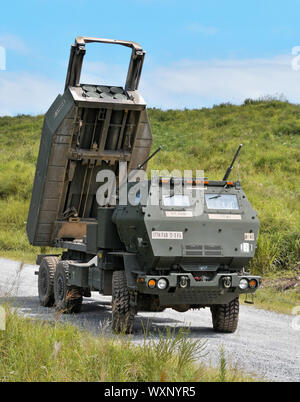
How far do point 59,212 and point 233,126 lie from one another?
107 feet

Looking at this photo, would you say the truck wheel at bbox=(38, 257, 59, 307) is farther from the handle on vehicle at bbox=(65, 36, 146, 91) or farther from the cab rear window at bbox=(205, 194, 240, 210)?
the cab rear window at bbox=(205, 194, 240, 210)

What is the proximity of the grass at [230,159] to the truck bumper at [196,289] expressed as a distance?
314 cm

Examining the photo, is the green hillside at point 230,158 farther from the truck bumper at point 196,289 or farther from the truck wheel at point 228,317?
the truck bumper at point 196,289

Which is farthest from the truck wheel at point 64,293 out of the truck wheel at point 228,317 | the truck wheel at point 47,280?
the truck wheel at point 228,317

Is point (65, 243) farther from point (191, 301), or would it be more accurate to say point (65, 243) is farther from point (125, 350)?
point (125, 350)

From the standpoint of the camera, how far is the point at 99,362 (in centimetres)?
669

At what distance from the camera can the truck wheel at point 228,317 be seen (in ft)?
35.1

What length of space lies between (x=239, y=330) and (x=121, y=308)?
2.13 meters

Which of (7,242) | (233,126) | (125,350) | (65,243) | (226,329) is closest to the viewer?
(125,350)

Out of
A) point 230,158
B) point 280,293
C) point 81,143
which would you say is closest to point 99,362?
point 81,143

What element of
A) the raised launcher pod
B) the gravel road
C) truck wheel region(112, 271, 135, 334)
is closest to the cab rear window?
truck wheel region(112, 271, 135, 334)

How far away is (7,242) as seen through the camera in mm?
26531

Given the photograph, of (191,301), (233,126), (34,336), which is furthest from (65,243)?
(233,126)

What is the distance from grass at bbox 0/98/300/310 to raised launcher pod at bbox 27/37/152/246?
7.62ft
